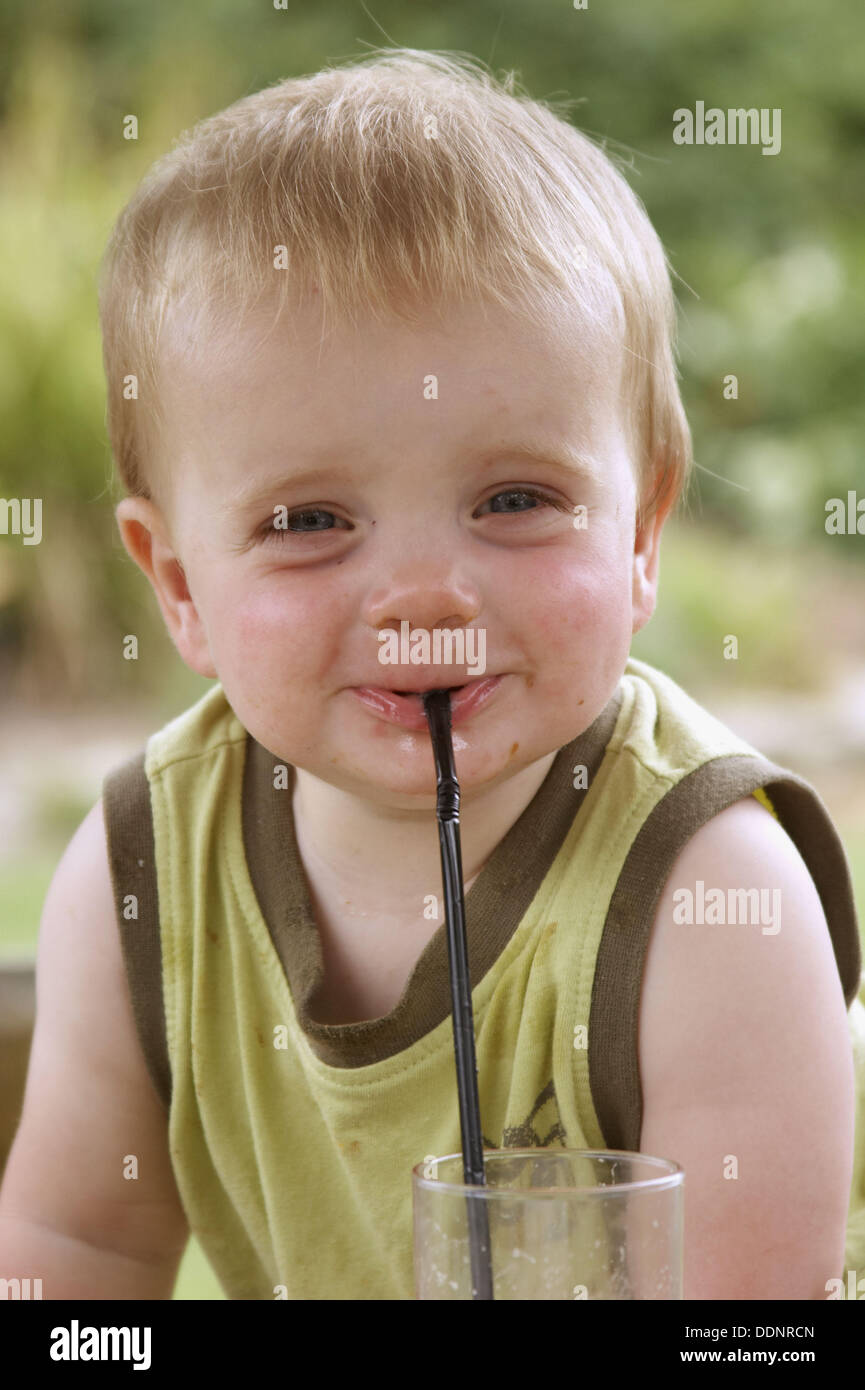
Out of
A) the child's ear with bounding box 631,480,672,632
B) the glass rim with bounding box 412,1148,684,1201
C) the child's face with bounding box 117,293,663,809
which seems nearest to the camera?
the glass rim with bounding box 412,1148,684,1201

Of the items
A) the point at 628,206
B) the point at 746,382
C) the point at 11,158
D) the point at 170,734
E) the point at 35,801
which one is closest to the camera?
the point at 628,206

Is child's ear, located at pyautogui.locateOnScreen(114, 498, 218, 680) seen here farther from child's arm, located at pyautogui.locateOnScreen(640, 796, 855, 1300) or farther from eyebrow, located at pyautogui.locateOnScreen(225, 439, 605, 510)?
child's arm, located at pyautogui.locateOnScreen(640, 796, 855, 1300)

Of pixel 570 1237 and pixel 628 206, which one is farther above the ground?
pixel 628 206

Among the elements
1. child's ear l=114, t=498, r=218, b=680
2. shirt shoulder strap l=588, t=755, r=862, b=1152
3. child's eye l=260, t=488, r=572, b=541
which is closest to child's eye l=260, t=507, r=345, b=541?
child's eye l=260, t=488, r=572, b=541

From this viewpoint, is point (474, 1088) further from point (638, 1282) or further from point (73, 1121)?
point (73, 1121)

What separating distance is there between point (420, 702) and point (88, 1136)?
0.34 metres

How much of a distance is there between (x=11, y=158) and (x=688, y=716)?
305cm

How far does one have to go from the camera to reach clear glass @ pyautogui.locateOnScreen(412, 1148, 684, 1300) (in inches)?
16.8

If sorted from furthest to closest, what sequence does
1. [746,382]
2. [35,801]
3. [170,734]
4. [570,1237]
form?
[746,382] → [35,801] → [170,734] → [570,1237]

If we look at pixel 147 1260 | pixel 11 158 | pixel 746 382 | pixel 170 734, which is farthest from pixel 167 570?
pixel 746 382

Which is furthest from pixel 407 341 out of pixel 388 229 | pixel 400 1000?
pixel 400 1000

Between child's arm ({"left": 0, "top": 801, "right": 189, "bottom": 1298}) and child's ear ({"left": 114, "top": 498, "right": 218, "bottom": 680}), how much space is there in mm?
146

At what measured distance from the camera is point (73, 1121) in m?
0.80

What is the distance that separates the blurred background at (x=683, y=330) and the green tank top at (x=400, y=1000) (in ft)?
4.26
